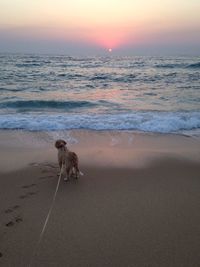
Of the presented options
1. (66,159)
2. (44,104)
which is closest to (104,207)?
(66,159)

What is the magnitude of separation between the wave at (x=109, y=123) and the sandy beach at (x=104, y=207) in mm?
1774

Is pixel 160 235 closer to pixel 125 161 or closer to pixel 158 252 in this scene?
pixel 158 252

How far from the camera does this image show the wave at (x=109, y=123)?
935 cm

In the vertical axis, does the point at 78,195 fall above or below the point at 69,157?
below

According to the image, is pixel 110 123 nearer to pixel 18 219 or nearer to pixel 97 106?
pixel 97 106

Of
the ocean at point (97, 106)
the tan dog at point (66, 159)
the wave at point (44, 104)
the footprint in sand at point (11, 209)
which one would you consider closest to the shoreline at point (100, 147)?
the ocean at point (97, 106)

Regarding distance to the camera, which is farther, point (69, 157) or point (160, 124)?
point (160, 124)

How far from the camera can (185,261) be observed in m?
3.37

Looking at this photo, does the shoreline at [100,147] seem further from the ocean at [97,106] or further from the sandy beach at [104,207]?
the ocean at [97,106]

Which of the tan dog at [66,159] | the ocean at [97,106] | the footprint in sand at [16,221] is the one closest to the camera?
the footprint in sand at [16,221]

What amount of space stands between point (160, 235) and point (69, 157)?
7.27ft

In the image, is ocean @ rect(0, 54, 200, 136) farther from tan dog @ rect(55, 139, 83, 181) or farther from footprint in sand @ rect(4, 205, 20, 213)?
footprint in sand @ rect(4, 205, 20, 213)

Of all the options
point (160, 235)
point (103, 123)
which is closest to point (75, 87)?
point (103, 123)

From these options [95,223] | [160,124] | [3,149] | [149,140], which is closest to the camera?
[95,223]
